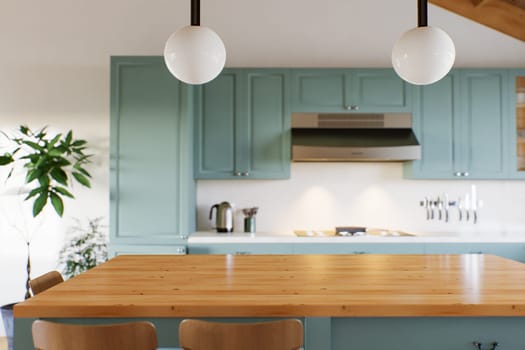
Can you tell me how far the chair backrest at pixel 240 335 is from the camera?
134 centimetres

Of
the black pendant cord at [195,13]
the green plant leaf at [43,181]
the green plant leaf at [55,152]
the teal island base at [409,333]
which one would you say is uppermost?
the black pendant cord at [195,13]

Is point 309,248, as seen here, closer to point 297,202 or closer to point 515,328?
point 297,202

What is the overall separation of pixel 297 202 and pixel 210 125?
1.06m

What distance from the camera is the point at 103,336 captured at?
1.35 m

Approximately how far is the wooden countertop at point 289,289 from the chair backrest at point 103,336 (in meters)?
0.07

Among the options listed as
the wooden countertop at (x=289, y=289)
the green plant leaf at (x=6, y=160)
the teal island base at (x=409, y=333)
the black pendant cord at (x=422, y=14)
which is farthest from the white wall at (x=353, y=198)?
the teal island base at (x=409, y=333)

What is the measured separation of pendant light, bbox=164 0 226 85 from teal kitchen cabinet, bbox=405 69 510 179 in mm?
2853

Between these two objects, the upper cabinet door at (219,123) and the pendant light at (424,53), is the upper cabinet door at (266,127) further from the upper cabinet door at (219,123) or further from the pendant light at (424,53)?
the pendant light at (424,53)

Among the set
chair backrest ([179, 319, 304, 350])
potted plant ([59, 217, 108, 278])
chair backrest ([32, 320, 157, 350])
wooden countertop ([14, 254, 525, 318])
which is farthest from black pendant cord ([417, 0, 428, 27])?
potted plant ([59, 217, 108, 278])

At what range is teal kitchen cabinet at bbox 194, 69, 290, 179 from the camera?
4258 millimetres

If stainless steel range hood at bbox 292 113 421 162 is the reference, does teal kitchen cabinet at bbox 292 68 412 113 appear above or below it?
above

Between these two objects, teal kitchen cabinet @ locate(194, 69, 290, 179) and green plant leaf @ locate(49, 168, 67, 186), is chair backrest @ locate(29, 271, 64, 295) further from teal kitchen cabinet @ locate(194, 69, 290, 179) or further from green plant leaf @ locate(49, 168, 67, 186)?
teal kitchen cabinet @ locate(194, 69, 290, 179)

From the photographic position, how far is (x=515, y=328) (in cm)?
153

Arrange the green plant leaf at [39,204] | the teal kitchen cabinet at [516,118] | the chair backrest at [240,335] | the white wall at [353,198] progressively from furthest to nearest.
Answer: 1. the white wall at [353,198]
2. the teal kitchen cabinet at [516,118]
3. the green plant leaf at [39,204]
4. the chair backrest at [240,335]
